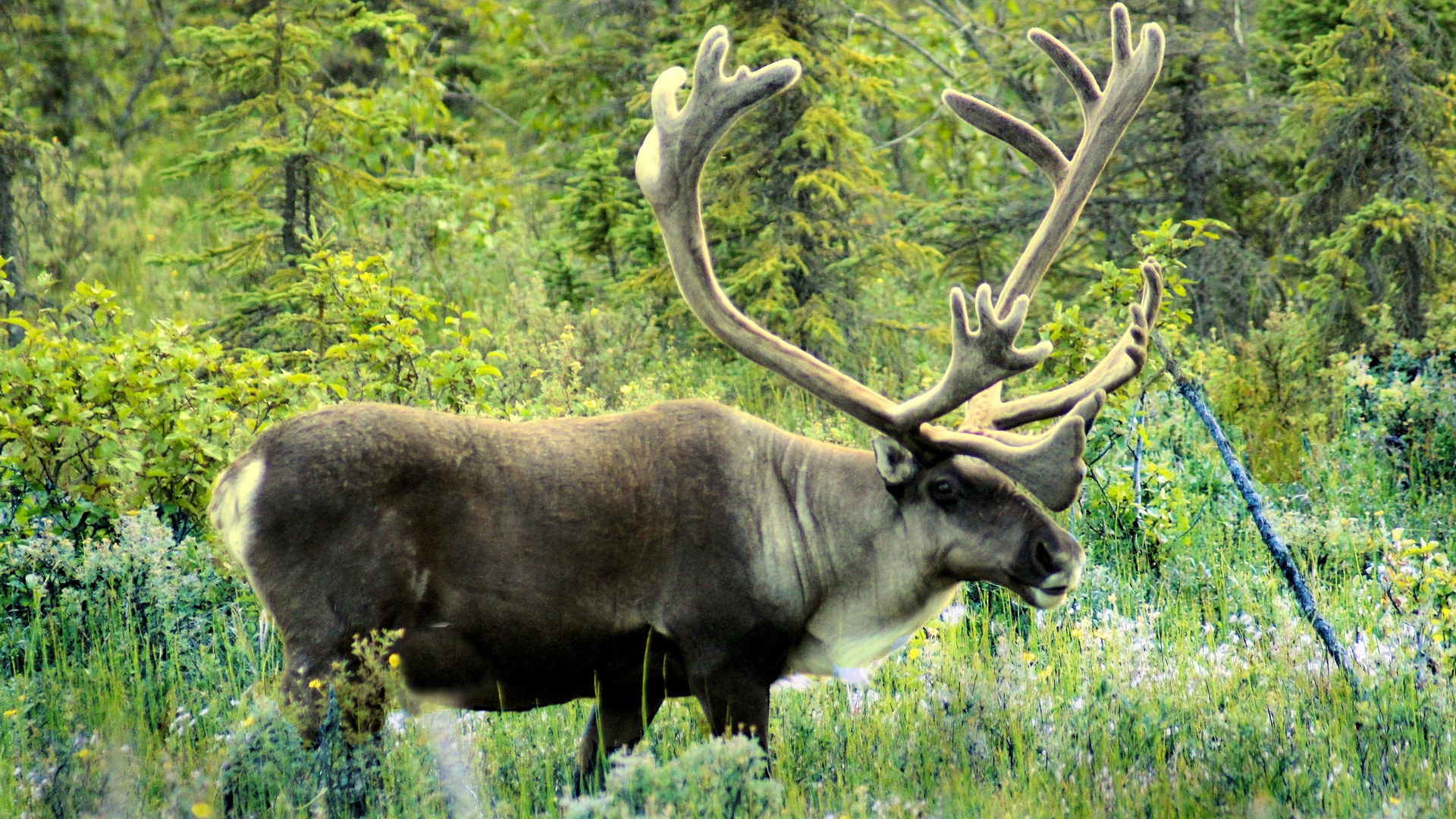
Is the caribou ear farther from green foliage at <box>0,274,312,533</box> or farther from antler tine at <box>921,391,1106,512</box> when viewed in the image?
green foliage at <box>0,274,312,533</box>

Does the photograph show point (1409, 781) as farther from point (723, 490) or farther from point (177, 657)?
point (177, 657)

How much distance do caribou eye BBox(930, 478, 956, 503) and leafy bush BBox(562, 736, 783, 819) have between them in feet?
3.16

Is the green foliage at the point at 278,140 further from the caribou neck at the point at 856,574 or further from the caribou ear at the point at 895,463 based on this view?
the caribou ear at the point at 895,463

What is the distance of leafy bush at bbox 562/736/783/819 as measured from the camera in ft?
10.8

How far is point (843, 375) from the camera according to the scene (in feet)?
13.6

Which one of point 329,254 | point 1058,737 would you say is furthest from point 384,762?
point 329,254

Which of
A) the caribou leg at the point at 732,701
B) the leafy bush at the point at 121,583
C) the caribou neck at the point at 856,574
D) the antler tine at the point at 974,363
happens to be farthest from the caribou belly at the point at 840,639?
the leafy bush at the point at 121,583

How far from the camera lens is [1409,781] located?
3885 millimetres

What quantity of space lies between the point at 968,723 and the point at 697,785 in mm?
1446

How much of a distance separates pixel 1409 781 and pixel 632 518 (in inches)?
93.8

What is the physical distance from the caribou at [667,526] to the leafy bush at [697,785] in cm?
29

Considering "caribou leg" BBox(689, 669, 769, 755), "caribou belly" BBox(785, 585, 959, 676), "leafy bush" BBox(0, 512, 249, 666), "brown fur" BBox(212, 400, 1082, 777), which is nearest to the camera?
"brown fur" BBox(212, 400, 1082, 777)

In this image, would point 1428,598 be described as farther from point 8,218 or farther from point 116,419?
point 8,218

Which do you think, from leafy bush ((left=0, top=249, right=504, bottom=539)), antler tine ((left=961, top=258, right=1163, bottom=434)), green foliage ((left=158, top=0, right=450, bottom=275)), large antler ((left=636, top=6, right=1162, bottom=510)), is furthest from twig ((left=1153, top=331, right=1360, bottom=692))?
green foliage ((left=158, top=0, right=450, bottom=275))
